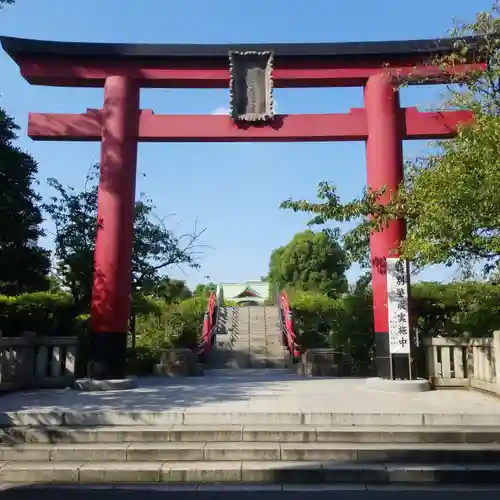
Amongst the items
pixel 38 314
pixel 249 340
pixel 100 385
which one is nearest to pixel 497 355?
pixel 100 385

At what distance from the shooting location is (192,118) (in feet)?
31.2

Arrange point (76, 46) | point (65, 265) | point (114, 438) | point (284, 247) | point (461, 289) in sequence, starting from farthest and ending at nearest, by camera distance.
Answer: point (284, 247)
point (65, 265)
point (76, 46)
point (461, 289)
point (114, 438)

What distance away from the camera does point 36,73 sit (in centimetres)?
940

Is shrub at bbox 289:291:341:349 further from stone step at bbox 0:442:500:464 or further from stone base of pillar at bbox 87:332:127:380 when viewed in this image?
stone step at bbox 0:442:500:464

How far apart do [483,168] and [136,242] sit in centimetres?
800

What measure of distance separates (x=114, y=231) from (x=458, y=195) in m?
5.73

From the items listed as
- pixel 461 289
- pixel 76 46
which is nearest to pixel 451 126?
pixel 461 289

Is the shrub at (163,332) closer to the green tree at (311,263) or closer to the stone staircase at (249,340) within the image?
the stone staircase at (249,340)

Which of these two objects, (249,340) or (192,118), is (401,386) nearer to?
(192,118)

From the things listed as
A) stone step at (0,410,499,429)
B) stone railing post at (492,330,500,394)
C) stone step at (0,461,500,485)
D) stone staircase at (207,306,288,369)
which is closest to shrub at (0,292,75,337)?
stone staircase at (207,306,288,369)

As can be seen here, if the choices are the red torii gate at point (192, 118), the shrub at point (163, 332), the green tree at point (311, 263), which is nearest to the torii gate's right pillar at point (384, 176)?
the red torii gate at point (192, 118)

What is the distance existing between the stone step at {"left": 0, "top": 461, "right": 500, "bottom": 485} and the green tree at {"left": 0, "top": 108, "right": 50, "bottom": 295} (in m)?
6.11

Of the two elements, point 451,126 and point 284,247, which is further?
point 284,247

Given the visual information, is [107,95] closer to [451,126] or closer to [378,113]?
[378,113]
